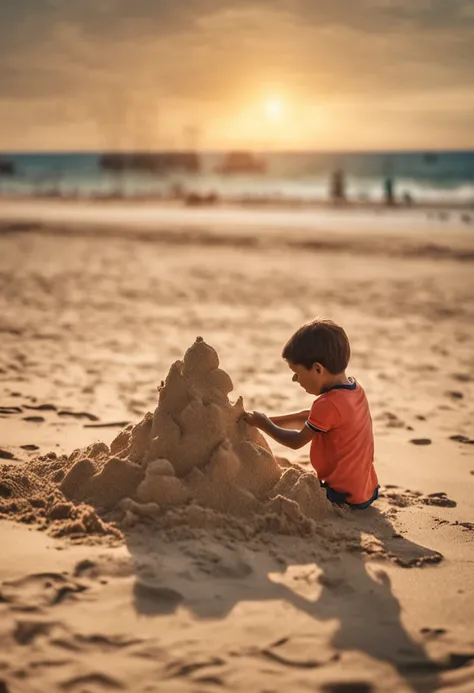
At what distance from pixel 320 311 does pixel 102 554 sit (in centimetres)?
647

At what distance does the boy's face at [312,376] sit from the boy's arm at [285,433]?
0.17m

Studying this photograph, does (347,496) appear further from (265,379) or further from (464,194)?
(464,194)

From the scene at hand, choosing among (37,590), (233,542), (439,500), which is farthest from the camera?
(439,500)

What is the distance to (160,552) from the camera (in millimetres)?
→ 2740

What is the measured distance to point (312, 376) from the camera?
3.16m

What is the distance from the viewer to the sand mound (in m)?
2.96

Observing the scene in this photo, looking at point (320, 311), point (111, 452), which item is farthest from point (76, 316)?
point (111, 452)

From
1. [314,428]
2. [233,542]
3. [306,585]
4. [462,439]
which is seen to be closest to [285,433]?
[314,428]

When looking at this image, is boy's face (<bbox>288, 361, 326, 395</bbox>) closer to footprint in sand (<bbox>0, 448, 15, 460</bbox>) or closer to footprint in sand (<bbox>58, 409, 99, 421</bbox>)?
footprint in sand (<bbox>0, 448, 15, 460</bbox>)

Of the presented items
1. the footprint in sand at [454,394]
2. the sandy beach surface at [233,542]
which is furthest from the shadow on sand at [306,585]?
the footprint in sand at [454,394]

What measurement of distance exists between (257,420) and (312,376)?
1.00 feet

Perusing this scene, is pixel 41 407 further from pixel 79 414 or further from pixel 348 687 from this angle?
pixel 348 687

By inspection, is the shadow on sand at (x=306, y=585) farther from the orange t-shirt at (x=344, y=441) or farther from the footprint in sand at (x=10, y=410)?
the footprint in sand at (x=10, y=410)

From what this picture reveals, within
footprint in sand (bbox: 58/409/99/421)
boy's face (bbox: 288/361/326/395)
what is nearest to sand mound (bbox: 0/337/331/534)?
boy's face (bbox: 288/361/326/395)
